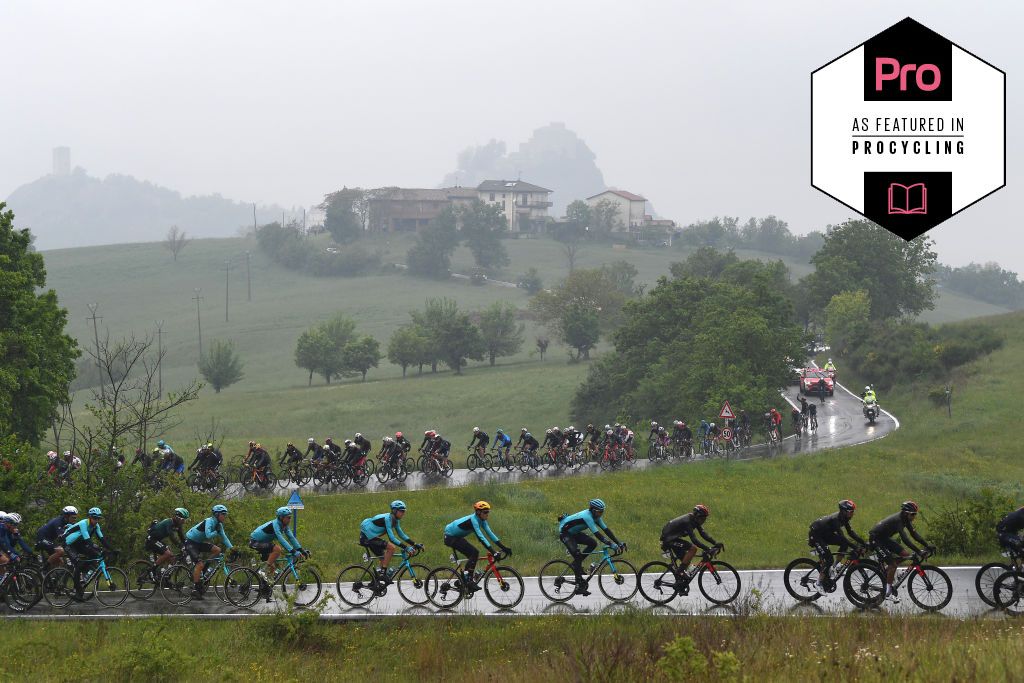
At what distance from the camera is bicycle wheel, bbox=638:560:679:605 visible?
57.6 ft

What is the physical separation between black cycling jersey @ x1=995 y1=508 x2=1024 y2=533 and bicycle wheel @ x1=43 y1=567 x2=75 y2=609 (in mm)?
17161

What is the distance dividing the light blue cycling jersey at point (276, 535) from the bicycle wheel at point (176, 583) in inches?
95.1

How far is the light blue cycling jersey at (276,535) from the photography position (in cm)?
1803

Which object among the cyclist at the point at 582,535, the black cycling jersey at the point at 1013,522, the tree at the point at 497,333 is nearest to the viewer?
the black cycling jersey at the point at 1013,522

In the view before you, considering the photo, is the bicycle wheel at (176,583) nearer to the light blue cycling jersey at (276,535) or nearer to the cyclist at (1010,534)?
the light blue cycling jersey at (276,535)

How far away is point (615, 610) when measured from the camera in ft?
56.6

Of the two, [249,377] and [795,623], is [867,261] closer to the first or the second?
[249,377]

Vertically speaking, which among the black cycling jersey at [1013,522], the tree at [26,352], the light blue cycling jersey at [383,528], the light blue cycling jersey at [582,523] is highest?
the tree at [26,352]

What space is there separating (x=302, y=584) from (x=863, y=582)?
10054 mm

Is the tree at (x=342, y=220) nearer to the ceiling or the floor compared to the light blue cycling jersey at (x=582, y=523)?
nearer to the ceiling

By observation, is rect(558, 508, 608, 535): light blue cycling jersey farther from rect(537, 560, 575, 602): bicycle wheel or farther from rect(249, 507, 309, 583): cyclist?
rect(249, 507, 309, 583): cyclist

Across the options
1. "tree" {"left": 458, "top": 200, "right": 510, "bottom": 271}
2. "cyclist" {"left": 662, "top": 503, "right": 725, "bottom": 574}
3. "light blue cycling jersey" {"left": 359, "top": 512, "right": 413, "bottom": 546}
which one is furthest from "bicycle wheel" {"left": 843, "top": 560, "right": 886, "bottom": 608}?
"tree" {"left": 458, "top": 200, "right": 510, "bottom": 271}

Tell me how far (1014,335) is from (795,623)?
6505 centimetres

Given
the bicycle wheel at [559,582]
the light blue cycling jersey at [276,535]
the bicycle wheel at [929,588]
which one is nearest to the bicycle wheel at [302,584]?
the light blue cycling jersey at [276,535]
